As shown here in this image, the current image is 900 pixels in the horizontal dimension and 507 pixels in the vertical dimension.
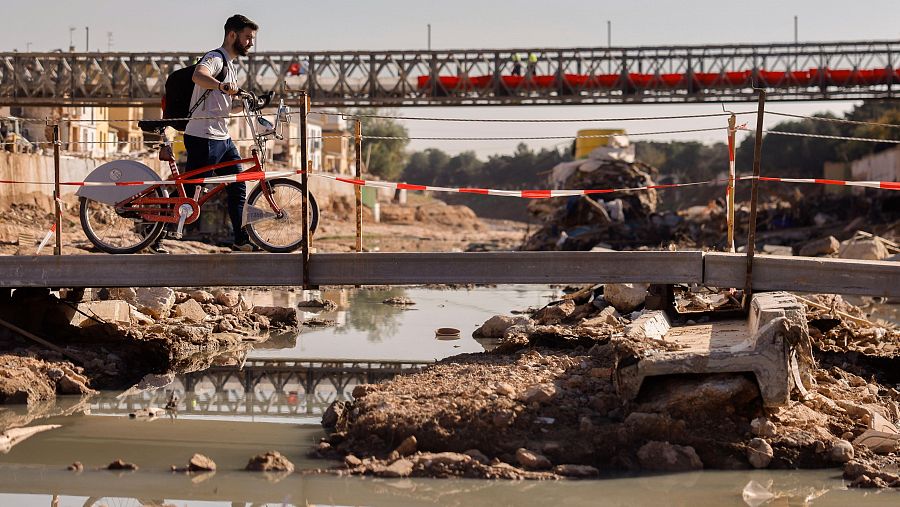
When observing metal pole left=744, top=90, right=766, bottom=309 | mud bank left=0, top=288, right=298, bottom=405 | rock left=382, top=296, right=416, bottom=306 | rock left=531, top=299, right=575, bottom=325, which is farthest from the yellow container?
metal pole left=744, top=90, right=766, bottom=309

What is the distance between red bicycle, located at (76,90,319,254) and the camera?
10.0 m

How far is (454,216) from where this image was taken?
203ft

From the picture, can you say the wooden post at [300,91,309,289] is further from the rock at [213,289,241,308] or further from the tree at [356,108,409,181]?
the tree at [356,108,409,181]

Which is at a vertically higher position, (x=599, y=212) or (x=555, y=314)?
(x=599, y=212)

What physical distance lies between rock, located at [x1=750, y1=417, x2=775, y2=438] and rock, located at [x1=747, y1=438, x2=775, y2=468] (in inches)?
4.5

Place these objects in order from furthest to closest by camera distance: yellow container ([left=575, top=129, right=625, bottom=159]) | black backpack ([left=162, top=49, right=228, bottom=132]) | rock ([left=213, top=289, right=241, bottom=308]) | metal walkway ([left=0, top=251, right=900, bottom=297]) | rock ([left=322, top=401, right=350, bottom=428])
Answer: yellow container ([left=575, top=129, right=625, bottom=159]) → rock ([left=213, top=289, right=241, bottom=308]) → metal walkway ([left=0, top=251, right=900, bottom=297]) → black backpack ([left=162, top=49, right=228, bottom=132]) → rock ([left=322, top=401, right=350, bottom=428])

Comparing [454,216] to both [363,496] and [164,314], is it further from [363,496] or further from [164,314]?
[363,496]

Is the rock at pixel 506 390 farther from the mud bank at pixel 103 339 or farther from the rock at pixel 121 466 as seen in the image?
the mud bank at pixel 103 339

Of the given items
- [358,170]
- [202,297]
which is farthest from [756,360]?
[202,297]

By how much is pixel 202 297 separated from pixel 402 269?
20.1 feet

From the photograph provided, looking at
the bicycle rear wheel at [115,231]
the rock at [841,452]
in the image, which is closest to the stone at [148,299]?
the bicycle rear wheel at [115,231]

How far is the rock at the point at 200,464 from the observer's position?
297 inches

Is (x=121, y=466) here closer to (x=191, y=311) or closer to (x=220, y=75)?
(x=220, y=75)

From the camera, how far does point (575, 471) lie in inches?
287
